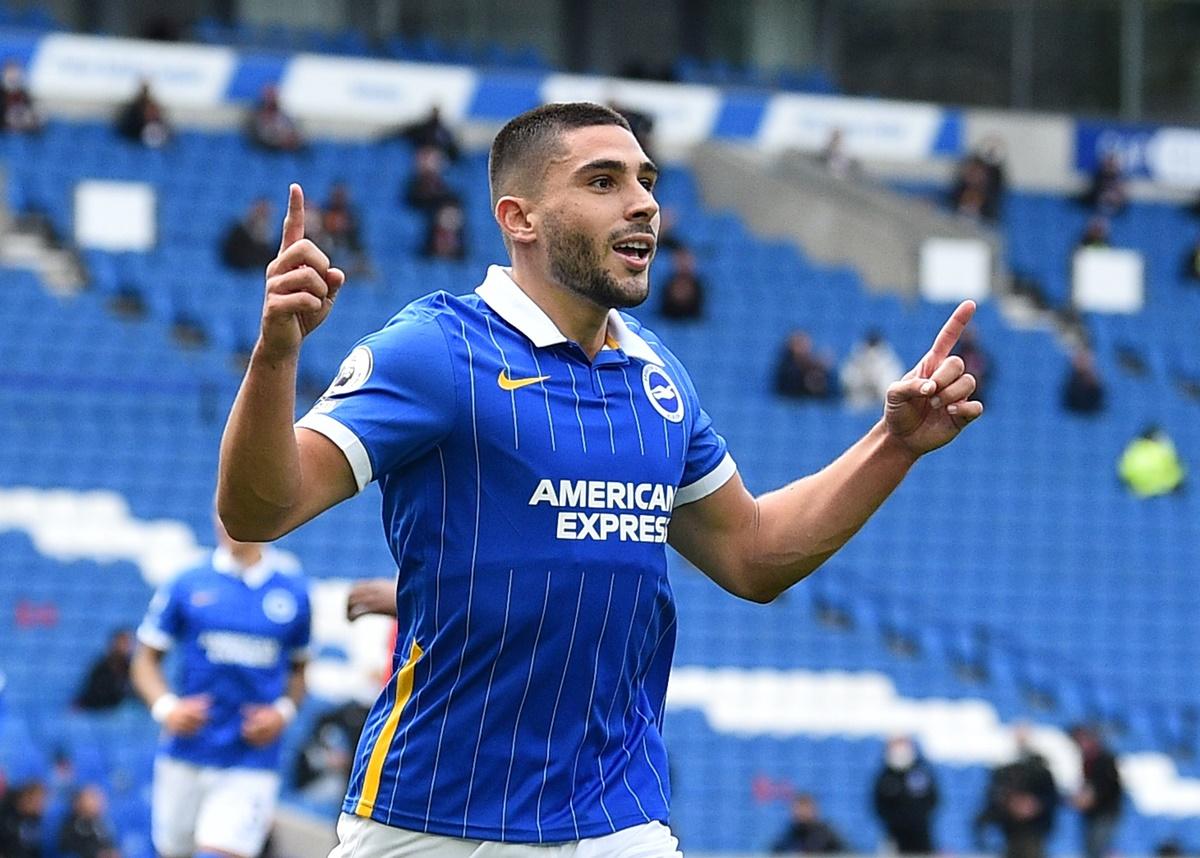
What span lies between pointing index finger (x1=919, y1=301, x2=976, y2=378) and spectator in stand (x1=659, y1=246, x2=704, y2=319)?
19.8m

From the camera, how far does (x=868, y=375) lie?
78.7 feet

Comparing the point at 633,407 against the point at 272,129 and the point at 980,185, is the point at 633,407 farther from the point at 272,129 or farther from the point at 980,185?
the point at 980,185

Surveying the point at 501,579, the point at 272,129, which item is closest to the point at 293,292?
the point at 501,579

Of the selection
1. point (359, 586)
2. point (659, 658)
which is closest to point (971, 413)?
point (659, 658)

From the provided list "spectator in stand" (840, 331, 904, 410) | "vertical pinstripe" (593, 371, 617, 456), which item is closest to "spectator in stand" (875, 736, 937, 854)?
"spectator in stand" (840, 331, 904, 410)

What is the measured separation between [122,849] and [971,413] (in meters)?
10.1

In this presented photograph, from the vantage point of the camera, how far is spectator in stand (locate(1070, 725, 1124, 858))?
17.3 m

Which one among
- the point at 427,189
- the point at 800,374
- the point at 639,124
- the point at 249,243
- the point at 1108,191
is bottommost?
the point at 639,124

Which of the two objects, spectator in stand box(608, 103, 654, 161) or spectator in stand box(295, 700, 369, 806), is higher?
spectator in stand box(608, 103, 654, 161)

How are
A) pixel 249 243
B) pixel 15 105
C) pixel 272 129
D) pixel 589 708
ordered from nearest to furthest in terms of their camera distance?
pixel 589 708 < pixel 249 243 < pixel 15 105 < pixel 272 129

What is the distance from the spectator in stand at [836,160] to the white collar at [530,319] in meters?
24.4

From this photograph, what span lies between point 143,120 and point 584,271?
21.5 meters

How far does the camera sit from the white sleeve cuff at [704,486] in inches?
186

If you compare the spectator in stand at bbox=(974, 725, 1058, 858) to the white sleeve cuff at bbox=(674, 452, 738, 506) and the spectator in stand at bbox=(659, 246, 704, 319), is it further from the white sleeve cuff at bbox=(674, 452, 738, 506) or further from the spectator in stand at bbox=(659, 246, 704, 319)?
the white sleeve cuff at bbox=(674, 452, 738, 506)
